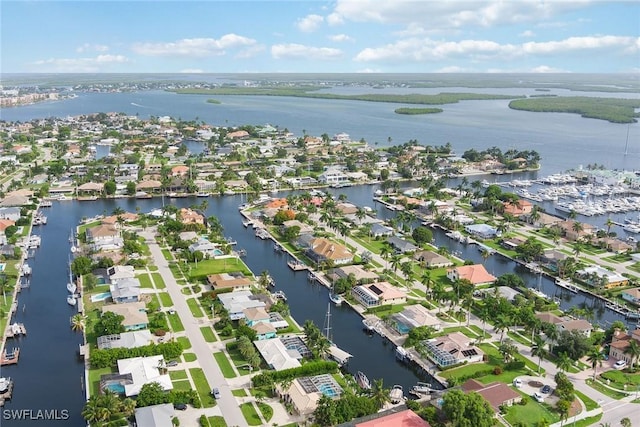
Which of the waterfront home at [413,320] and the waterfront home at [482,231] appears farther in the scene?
the waterfront home at [482,231]

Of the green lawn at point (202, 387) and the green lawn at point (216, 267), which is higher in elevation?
the green lawn at point (216, 267)

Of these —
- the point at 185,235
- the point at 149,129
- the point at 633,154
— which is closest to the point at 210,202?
the point at 185,235

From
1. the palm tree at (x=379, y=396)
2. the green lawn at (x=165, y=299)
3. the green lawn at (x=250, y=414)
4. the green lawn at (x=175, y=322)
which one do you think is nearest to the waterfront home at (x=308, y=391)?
the green lawn at (x=250, y=414)

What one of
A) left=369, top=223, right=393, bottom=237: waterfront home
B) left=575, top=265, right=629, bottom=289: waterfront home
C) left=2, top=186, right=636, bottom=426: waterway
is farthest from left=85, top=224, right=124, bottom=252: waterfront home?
left=575, top=265, right=629, bottom=289: waterfront home

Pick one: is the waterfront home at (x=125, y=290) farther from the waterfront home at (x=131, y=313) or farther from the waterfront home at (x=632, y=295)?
the waterfront home at (x=632, y=295)

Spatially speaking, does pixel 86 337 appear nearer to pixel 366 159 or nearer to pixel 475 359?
pixel 475 359

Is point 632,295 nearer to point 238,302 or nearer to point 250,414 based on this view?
point 238,302

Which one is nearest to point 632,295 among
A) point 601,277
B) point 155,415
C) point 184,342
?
point 601,277

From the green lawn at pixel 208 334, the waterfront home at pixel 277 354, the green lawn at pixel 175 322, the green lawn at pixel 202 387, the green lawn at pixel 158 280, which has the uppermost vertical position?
the green lawn at pixel 158 280
